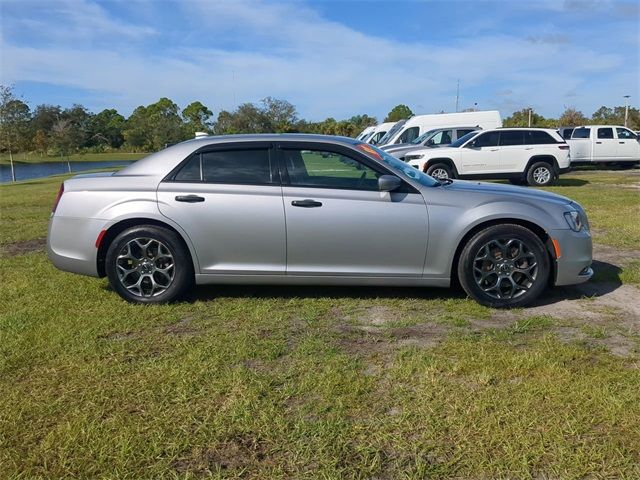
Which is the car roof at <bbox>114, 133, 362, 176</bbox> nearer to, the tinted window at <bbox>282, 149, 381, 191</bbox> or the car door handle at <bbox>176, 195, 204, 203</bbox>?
the tinted window at <bbox>282, 149, 381, 191</bbox>

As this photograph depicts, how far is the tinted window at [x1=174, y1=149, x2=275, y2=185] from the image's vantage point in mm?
4703

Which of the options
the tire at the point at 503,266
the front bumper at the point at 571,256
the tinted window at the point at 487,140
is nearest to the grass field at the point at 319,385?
the tire at the point at 503,266

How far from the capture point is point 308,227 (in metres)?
4.52

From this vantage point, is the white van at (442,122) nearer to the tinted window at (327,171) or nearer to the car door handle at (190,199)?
the tinted window at (327,171)

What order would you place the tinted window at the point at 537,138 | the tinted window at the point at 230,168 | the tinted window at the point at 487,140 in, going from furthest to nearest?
the tinted window at the point at 537,138
the tinted window at the point at 487,140
the tinted window at the point at 230,168

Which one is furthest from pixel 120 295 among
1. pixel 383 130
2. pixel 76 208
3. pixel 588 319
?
pixel 383 130

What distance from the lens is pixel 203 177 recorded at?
4734mm

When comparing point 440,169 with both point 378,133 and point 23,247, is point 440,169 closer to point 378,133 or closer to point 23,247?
point 23,247

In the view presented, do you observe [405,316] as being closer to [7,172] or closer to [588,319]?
[588,319]

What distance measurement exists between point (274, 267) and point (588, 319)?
2.66 m

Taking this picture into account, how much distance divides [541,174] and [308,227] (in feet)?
41.9

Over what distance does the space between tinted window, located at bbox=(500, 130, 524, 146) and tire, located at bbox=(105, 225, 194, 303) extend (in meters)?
12.8

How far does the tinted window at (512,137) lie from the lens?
15.3 metres

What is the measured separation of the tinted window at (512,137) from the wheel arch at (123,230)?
1273cm
